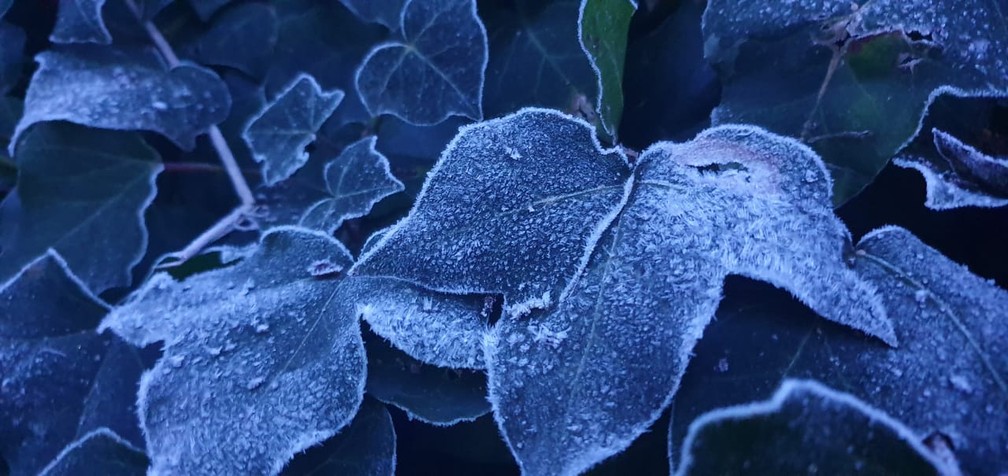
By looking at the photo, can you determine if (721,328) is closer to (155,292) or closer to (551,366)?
(551,366)

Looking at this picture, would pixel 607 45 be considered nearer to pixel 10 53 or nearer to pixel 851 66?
pixel 851 66

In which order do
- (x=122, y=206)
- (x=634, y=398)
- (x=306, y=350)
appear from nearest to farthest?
(x=634, y=398), (x=306, y=350), (x=122, y=206)

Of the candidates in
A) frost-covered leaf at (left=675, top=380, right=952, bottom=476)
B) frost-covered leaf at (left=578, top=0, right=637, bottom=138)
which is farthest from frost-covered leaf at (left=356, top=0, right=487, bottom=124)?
frost-covered leaf at (left=675, top=380, right=952, bottom=476)

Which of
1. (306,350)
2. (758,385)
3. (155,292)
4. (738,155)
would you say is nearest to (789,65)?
(738,155)

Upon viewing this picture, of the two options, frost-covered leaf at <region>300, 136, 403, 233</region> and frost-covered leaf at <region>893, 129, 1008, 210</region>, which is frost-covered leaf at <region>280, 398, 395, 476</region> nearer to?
frost-covered leaf at <region>300, 136, 403, 233</region>

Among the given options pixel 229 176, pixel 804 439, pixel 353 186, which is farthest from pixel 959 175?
pixel 229 176

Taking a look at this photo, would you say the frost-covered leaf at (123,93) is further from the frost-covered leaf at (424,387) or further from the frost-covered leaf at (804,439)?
the frost-covered leaf at (804,439)
